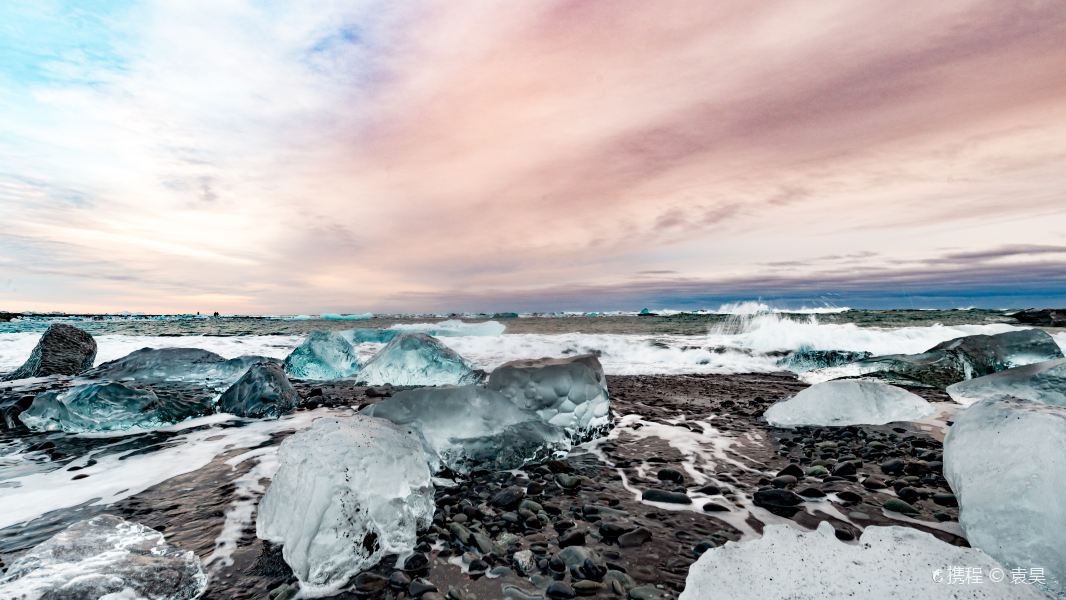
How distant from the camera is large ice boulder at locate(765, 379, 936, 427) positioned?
447 cm

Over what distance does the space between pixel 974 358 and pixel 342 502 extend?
9.36 m

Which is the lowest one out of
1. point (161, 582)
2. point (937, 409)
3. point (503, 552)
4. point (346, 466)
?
point (937, 409)

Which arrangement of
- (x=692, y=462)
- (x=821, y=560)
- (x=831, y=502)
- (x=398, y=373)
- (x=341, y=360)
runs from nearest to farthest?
(x=821, y=560)
(x=831, y=502)
(x=692, y=462)
(x=398, y=373)
(x=341, y=360)

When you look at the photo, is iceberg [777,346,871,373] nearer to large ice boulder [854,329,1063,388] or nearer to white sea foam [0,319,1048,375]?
white sea foam [0,319,1048,375]

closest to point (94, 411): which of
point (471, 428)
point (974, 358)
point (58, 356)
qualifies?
point (471, 428)

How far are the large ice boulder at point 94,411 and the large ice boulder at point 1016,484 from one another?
6.43m

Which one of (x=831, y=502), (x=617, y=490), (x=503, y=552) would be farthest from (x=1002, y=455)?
(x=503, y=552)

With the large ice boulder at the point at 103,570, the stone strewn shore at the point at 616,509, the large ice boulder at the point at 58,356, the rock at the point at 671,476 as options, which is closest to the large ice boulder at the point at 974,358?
the stone strewn shore at the point at 616,509

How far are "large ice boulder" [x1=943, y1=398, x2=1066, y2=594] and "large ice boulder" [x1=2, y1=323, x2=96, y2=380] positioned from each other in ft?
39.0

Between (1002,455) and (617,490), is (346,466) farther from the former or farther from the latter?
(1002,455)

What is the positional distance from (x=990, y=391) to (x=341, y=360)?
9386mm

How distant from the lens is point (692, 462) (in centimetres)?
352

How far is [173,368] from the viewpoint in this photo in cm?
752

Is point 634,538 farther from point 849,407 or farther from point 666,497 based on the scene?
point 849,407
